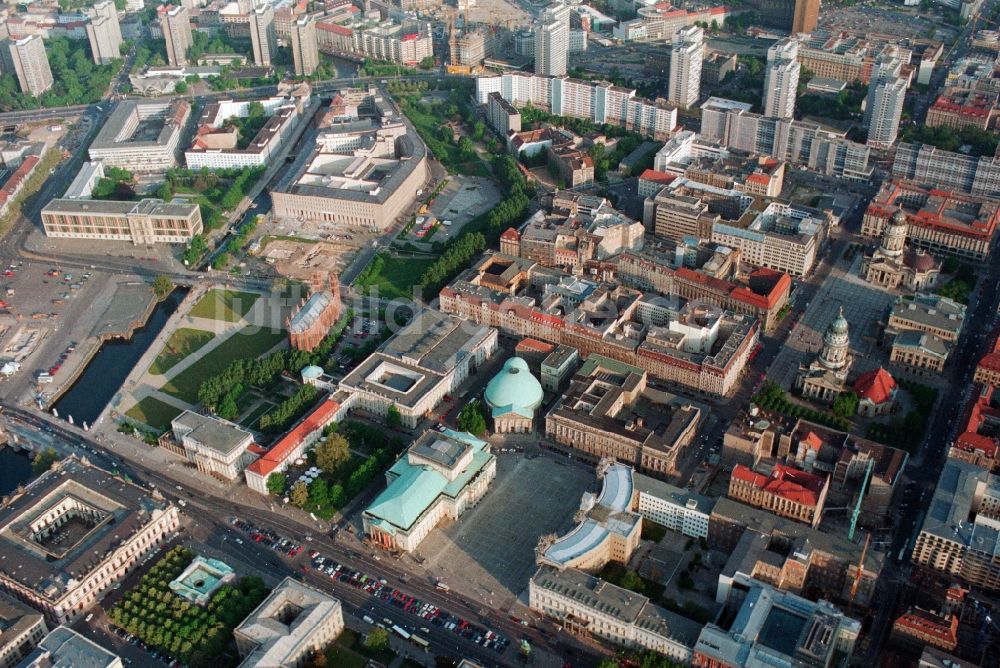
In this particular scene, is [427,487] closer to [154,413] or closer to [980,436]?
[154,413]

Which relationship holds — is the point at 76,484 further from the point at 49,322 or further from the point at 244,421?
the point at 49,322

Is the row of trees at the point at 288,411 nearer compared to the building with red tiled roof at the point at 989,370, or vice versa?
the row of trees at the point at 288,411

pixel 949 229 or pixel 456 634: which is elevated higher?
pixel 949 229

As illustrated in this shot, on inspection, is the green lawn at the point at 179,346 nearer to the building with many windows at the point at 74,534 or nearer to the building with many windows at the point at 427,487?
the building with many windows at the point at 74,534

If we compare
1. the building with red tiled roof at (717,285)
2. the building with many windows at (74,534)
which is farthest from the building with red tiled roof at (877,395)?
the building with many windows at (74,534)

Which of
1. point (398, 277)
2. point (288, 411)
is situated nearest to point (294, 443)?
Answer: point (288, 411)

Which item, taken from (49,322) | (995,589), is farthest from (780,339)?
(49,322)
